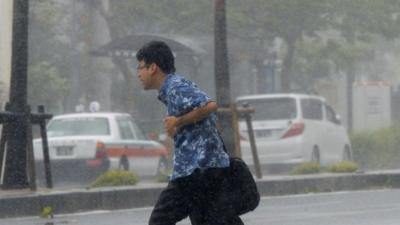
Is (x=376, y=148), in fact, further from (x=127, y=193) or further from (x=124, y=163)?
(x=127, y=193)

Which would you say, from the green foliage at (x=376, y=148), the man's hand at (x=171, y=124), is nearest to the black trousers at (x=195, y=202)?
the man's hand at (x=171, y=124)

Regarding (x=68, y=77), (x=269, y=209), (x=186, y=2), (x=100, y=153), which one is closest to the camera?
(x=269, y=209)

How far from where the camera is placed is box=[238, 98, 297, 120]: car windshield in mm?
27625

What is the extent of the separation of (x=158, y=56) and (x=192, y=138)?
0.50 metres

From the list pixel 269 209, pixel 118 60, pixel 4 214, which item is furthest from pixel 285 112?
pixel 4 214

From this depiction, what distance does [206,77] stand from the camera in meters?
39.8

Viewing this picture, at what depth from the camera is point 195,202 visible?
7289 millimetres

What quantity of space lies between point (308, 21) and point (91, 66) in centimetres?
851

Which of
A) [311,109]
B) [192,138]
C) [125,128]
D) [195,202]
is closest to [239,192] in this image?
[195,202]

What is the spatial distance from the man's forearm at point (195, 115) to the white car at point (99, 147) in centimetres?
1723

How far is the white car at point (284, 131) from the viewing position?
27.3m

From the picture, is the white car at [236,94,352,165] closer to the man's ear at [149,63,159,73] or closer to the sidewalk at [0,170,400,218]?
the sidewalk at [0,170,400,218]

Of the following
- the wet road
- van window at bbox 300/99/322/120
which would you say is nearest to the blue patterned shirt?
the wet road

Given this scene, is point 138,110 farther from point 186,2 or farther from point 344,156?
point 344,156
